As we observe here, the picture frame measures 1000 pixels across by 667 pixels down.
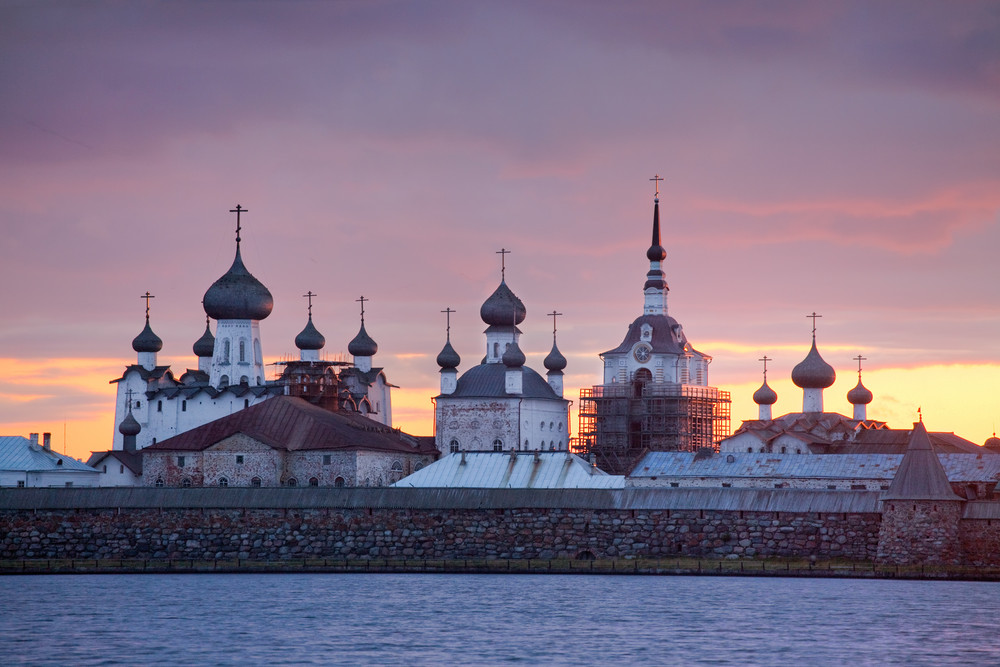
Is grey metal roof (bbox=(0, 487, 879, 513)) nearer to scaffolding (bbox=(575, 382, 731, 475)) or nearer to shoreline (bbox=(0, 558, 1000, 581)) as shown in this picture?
shoreline (bbox=(0, 558, 1000, 581))

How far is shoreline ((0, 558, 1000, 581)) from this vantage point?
61.0 metres

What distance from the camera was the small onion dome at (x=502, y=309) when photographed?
92250 millimetres

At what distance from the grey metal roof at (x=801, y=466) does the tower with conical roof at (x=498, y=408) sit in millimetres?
8867

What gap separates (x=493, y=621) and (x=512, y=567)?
1436cm

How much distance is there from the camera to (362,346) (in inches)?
3846

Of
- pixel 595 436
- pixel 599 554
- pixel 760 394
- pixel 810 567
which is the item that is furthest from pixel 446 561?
pixel 760 394

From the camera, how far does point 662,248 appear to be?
9519cm

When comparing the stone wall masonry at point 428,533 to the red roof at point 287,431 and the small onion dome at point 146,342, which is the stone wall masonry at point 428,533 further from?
the small onion dome at point 146,342

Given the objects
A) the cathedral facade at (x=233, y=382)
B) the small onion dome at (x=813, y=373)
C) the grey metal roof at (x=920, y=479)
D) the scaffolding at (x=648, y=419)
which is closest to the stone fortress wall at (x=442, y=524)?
the grey metal roof at (x=920, y=479)

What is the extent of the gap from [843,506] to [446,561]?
12.3 meters

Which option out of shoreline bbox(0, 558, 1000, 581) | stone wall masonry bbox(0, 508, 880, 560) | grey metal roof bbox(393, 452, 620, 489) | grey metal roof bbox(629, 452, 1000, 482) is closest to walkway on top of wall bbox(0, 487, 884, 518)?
stone wall masonry bbox(0, 508, 880, 560)

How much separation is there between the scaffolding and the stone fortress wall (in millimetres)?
23109

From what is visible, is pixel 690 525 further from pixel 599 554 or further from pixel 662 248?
pixel 662 248

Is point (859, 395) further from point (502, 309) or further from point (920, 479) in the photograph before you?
point (920, 479)
